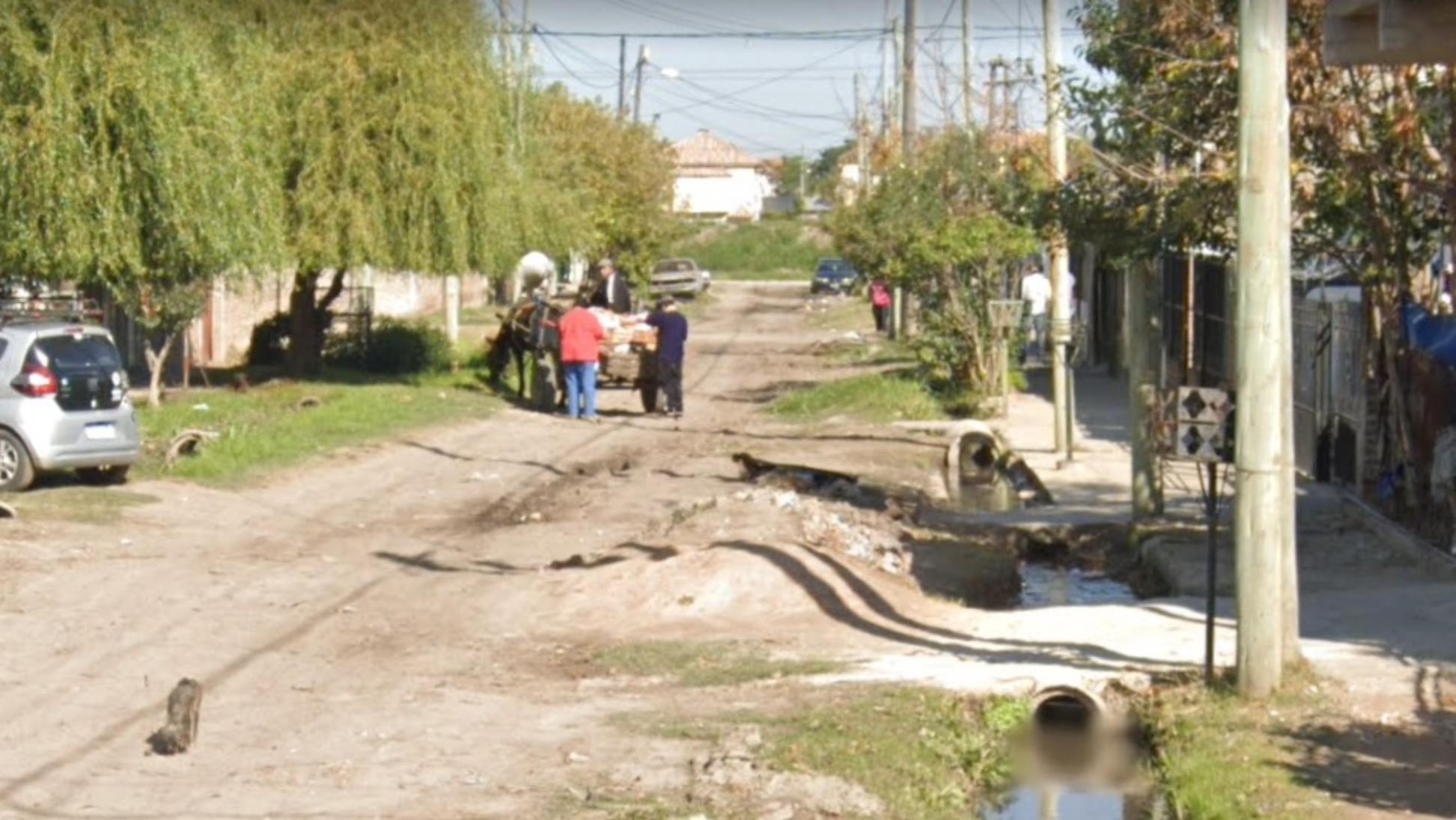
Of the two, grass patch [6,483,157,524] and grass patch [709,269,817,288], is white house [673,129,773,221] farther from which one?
grass patch [6,483,157,524]

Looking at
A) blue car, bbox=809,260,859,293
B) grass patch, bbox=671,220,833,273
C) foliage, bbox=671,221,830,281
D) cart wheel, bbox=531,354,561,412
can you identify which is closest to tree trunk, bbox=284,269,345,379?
cart wheel, bbox=531,354,561,412

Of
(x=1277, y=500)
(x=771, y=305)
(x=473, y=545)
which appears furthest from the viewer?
(x=771, y=305)

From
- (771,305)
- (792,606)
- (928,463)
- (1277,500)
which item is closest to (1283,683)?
(1277,500)

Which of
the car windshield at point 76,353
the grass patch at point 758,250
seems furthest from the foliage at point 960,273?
the grass patch at point 758,250

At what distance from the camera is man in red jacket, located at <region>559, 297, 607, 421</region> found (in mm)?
29781

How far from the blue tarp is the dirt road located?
3456mm

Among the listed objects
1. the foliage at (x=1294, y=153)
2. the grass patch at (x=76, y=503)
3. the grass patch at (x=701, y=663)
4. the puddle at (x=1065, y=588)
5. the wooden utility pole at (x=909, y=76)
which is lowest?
the puddle at (x=1065, y=588)

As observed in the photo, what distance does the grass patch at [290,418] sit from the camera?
910 inches

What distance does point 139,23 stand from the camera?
84.3 ft

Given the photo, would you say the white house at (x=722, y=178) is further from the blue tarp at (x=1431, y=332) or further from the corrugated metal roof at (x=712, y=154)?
the blue tarp at (x=1431, y=332)

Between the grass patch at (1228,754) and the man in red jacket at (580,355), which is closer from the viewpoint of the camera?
the grass patch at (1228,754)

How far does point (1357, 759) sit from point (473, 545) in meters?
10.0

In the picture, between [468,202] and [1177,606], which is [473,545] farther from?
[468,202]

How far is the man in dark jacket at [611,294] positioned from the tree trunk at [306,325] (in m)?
4.19
